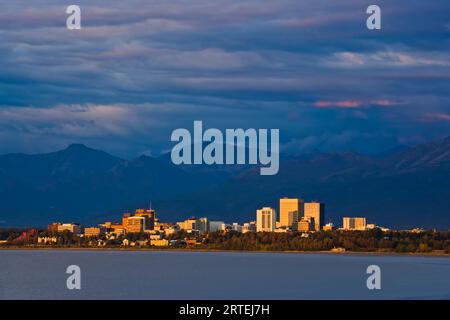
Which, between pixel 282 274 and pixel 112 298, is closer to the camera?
pixel 112 298

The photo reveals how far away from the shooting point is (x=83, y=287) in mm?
98688
